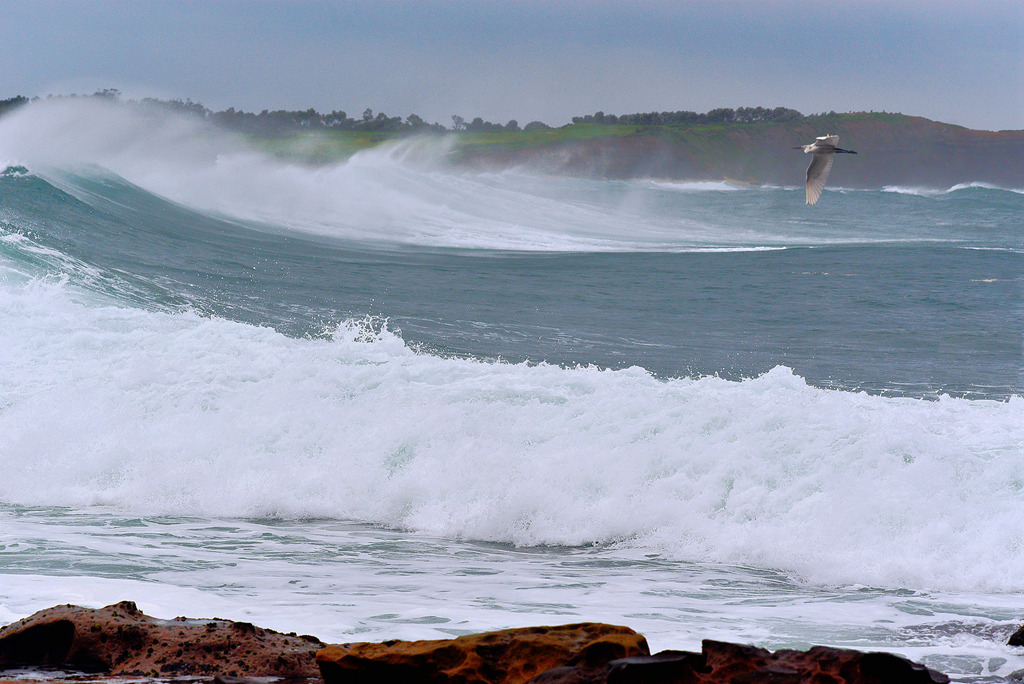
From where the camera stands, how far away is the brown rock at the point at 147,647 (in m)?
3.77

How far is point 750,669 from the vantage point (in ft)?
10.5

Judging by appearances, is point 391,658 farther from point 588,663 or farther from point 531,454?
point 531,454

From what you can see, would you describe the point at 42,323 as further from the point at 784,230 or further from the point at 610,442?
the point at 784,230

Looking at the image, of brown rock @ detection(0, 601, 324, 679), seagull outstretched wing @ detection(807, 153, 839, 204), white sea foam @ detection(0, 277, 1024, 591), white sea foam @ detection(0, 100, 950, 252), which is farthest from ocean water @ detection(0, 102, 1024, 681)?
white sea foam @ detection(0, 100, 950, 252)

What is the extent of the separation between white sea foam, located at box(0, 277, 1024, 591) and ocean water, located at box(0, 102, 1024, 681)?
2cm

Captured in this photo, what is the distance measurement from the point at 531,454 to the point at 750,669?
16.0 ft

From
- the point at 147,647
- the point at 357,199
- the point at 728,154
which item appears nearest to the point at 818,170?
the point at 147,647

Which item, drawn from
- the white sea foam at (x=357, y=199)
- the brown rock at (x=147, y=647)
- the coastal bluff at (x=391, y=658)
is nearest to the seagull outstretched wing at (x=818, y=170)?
the coastal bluff at (x=391, y=658)

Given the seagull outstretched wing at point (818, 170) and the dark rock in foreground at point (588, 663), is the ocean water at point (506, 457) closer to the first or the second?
the dark rock in foreground at point (588, 663)

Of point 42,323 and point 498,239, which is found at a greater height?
point 498,239

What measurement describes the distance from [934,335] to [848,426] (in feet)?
24.0

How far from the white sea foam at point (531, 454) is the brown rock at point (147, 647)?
3.39m

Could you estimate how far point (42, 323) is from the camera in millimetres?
11086

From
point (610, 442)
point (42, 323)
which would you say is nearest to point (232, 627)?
point (610, 442)
